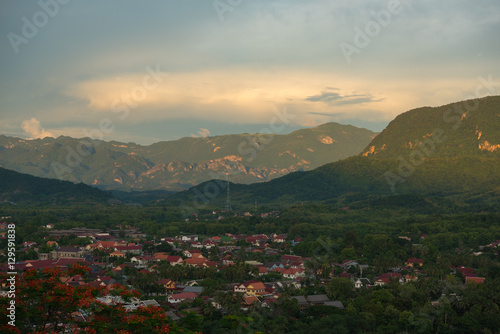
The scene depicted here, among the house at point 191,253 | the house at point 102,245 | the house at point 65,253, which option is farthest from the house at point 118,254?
the house at point 191,253

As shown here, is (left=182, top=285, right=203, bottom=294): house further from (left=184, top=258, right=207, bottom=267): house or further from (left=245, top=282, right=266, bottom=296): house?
(left=184, top=258, right=207, bottom=267): house

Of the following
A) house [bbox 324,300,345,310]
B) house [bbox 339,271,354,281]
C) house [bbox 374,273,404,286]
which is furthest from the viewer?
house [bbox 339,271,354,281]

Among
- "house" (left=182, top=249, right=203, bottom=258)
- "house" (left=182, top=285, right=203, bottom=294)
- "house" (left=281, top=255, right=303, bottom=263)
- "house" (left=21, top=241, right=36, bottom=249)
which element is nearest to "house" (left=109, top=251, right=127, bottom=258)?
"house" (left=182, top=249, right=203, bottom=258)

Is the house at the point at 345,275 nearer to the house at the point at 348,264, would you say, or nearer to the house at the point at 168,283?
the house at the point at 348,264

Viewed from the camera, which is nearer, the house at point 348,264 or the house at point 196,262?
the house at point 348,264

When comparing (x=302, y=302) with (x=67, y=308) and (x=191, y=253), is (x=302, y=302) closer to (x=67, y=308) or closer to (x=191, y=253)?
(x=67, y=308)

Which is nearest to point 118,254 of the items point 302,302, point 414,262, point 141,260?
point 141,260
